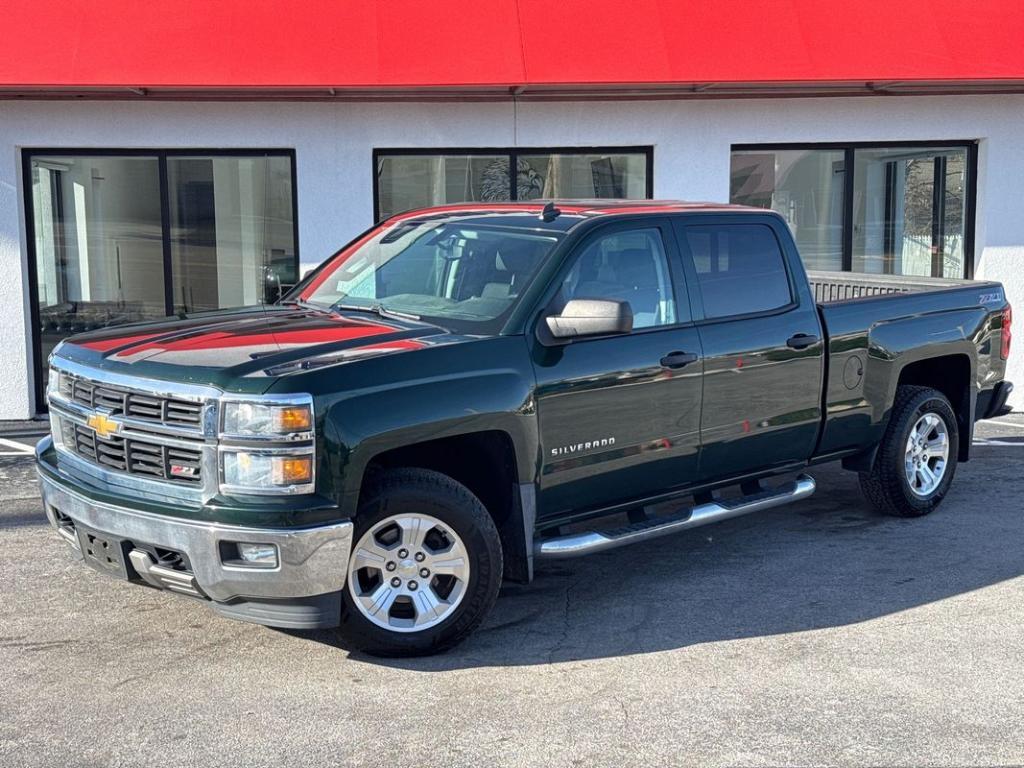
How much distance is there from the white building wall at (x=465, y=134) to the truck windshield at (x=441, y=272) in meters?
4.86

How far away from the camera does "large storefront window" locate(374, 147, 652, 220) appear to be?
11.6 m

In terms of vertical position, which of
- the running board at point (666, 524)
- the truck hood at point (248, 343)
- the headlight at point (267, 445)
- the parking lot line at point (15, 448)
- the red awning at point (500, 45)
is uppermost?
the red awning at point (500, 45)

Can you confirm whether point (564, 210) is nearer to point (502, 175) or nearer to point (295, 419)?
point (295, 419)

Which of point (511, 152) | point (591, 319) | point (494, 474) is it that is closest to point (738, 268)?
point (591, 319)

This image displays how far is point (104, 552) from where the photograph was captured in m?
5.07

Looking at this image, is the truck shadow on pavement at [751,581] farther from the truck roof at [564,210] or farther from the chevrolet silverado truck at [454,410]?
the truck roof at [564,210]

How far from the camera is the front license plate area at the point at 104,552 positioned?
496cm

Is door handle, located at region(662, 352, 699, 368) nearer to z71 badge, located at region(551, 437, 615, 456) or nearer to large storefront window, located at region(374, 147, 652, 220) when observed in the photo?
z71 badge, located at region(551, 437, 615, 456)

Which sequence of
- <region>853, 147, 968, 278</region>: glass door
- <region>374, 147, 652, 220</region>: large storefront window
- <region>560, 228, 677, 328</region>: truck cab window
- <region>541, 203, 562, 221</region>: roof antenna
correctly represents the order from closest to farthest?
1. <region>560, 228, 677, 328</region>: truck cab window
2. <region>541, 203, 562, 221</region>: roof antenna
3. <region>374, 147, 652, 220</region>: large storefront window
4. <region>853, 147, 968, 278</region>: glass door

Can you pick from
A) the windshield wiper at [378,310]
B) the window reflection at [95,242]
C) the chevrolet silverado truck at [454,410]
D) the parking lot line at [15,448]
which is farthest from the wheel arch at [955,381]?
the window reflection at [95,242]

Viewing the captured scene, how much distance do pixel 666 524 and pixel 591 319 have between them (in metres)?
A: 1.20

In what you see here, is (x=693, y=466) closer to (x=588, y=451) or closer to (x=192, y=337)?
(x=588, y=451)

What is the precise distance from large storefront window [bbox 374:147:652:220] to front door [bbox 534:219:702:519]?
5.77 metres

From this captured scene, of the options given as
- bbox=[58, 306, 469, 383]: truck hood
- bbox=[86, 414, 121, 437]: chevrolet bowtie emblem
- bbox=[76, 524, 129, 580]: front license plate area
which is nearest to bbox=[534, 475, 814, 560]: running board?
bbox=[58, 306, 469, 383]: truck hood
